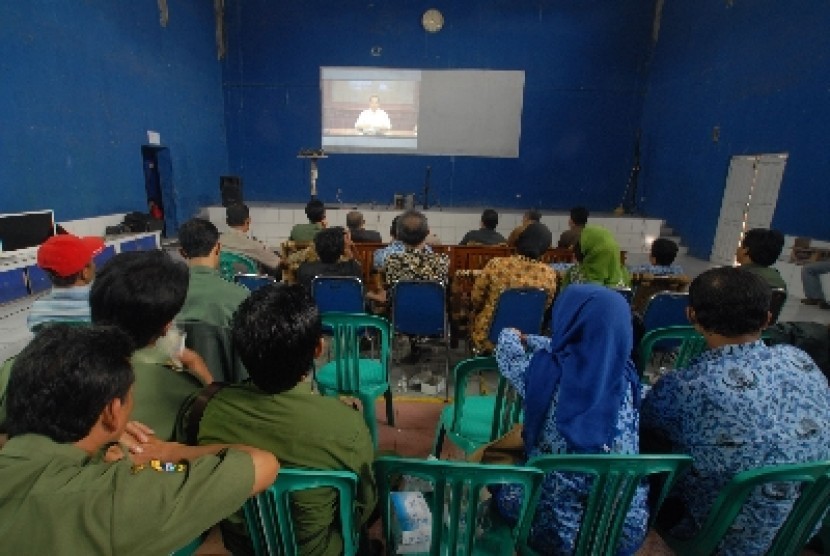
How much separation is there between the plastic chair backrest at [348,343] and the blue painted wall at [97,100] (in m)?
4.55

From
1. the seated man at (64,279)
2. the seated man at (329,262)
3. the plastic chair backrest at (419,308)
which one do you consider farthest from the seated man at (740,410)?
the seated man at (329,262)

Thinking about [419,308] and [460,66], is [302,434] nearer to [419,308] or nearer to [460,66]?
[419,308]

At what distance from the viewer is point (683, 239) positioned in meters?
8.20

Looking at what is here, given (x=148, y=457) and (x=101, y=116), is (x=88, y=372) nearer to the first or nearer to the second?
(x=148, y=457)

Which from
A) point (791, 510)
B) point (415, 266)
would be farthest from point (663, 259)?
point (791, 510)

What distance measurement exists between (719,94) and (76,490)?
9033 millimetres

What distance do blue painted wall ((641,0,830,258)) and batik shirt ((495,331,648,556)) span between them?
574 cm

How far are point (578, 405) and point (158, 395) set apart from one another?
1.10 m

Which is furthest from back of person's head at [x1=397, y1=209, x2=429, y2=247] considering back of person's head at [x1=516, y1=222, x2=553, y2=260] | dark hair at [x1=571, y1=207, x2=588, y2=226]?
dark hair at [x1=571, y1=207, x2=588, y2=226]

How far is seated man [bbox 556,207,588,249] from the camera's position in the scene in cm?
482

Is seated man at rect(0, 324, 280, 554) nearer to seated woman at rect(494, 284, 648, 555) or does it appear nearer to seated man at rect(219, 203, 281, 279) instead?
seated woman at rect(494, 284, 648, 555)

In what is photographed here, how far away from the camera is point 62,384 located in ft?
2.60

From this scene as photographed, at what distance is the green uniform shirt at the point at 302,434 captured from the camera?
1021 millimetres

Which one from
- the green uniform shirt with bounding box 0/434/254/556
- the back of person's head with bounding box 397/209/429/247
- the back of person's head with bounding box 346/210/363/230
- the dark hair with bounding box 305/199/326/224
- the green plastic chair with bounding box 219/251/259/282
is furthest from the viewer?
the back of person's head with bounding box 346/210/363/230
